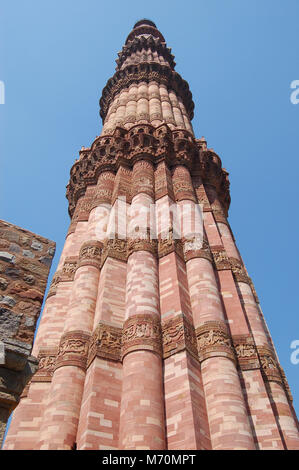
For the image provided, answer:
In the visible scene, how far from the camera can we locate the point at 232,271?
12.0 metres

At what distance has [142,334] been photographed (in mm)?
8094

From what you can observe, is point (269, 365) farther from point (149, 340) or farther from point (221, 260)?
point (149, 340)

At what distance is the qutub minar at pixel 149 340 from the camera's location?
267 inches

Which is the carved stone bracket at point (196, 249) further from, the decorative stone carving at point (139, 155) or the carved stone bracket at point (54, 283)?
the carved stone bracket at point (54, 283)

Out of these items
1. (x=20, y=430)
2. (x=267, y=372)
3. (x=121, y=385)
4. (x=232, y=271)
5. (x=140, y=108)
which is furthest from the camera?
(x=140, y=108)

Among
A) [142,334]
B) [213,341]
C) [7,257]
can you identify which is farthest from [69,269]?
[7,257]

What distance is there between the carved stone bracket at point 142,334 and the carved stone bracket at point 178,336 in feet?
0.48

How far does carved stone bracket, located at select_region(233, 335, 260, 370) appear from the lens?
8.59 m

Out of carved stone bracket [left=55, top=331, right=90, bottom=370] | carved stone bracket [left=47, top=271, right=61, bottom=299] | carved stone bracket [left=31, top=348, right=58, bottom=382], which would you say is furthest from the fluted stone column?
carved stone bracket [left=47, top=271, right=61, bottom=299]

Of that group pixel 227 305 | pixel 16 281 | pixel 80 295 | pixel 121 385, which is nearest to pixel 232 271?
pixel 227 305

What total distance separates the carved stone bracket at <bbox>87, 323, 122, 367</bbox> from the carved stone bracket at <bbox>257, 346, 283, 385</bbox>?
3.60m
